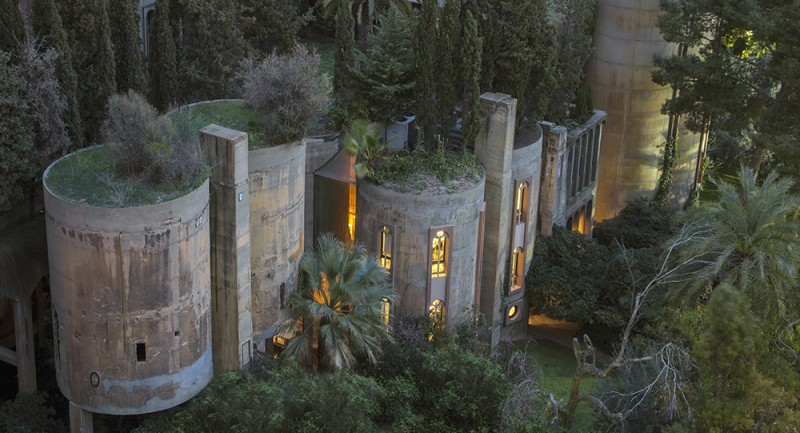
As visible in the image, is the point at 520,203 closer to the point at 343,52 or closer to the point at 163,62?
the point at 343,52

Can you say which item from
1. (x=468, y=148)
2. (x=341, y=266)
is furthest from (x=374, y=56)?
(x=341, y=266)

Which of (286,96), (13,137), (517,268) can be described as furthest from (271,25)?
(13,137)

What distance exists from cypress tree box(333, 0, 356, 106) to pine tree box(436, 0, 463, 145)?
10.8 feet

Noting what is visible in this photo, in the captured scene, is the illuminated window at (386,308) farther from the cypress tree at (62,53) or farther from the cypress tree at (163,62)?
the cypress tree at (62,53)

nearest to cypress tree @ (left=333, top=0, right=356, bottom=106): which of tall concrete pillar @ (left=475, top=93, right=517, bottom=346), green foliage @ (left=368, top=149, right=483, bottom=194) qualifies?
green foliage @ (left=368, top=149, right=483, bottom=194)

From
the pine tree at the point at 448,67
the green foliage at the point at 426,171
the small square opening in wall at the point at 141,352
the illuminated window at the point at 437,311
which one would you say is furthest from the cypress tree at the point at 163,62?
the illuminated window at the point at 437,311

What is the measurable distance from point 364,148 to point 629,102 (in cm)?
2026

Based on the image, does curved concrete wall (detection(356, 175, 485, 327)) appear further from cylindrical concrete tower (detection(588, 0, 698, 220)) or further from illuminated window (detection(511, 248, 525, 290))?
cylindrical concrete tower (detection(588, 0, 698, 220))

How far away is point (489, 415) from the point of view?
35.9 meters

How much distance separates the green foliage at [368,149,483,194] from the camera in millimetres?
39562

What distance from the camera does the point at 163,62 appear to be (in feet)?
132

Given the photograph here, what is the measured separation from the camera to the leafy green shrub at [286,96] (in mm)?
36000

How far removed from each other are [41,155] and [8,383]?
823 cm

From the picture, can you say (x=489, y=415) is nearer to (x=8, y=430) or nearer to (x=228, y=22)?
(x=8, y=430)
